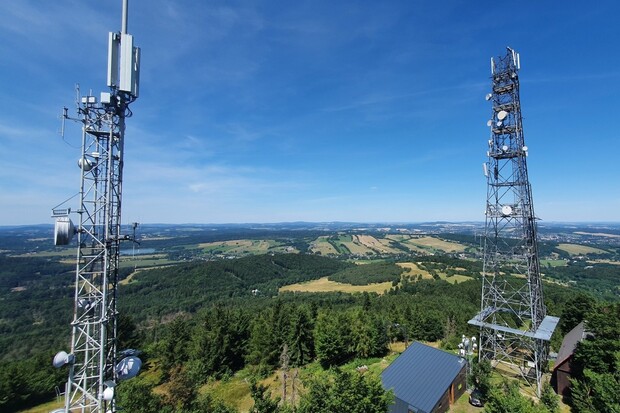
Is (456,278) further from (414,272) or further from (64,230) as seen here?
(64,230)

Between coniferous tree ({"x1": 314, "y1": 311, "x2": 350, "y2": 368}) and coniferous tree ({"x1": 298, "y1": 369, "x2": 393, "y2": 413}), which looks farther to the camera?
coniferous tree ({"x1": 314, "y1": 311, "x2": 350, "y2": 368})

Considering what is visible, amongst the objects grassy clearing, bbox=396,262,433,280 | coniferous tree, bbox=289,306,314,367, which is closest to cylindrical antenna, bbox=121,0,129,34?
coniferous tree, bbox=289,306,314,367

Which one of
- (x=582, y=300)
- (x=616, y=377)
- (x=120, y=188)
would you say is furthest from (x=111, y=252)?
(x=582, y=300)

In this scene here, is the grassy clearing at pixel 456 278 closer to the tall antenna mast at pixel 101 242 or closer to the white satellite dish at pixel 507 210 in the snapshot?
the white satellite dish at pixel 507 210

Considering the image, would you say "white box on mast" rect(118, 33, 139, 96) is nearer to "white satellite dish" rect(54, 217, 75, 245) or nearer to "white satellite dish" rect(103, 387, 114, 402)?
"white satellite dish" rect(54, 217, 75, 245)

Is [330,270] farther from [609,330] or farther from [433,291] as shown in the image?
[609,330]

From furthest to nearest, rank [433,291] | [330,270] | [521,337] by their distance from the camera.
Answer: [330,270] → [433,291] → [521,337]
